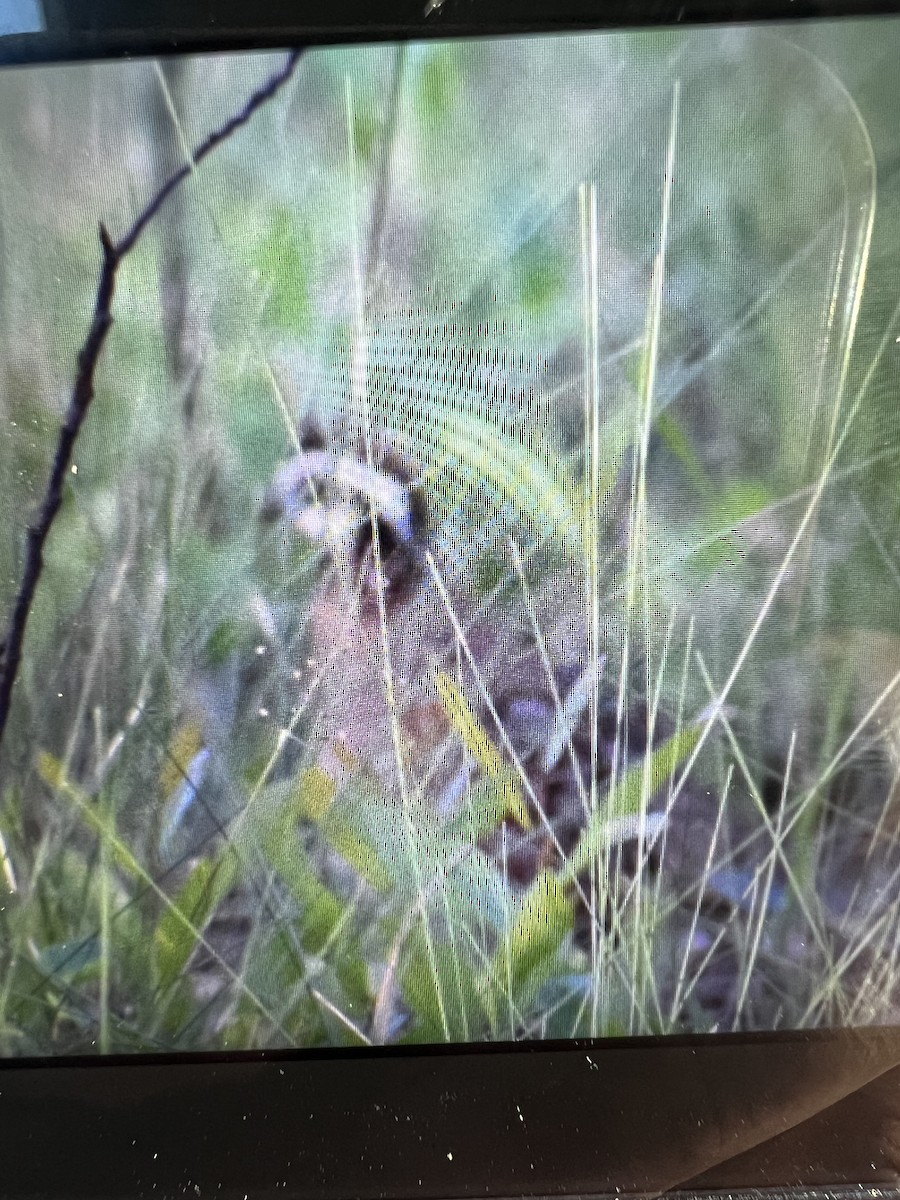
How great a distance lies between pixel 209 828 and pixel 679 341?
1.56 ft

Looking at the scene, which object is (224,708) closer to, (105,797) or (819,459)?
(105,797)

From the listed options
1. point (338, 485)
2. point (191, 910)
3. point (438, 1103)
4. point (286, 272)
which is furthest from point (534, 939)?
point (286, 272)

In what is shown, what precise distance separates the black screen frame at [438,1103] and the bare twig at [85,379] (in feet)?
0.16

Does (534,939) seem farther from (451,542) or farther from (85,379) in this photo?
(85,379)

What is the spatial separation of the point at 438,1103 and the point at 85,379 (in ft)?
1.87

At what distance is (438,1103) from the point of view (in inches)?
21.2

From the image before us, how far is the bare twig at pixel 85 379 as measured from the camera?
19.8 inches

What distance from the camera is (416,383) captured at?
52 centimetres

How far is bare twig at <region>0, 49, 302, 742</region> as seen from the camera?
0.50m

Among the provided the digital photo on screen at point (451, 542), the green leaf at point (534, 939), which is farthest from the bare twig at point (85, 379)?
the green leaf at point (534, 939)

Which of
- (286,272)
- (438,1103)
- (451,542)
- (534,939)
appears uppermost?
(286,272)

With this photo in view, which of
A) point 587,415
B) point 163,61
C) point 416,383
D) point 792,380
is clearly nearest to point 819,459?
point 792,380

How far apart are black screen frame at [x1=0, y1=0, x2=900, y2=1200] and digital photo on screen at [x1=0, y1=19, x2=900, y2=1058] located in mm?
17

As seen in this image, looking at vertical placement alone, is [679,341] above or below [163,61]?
below
